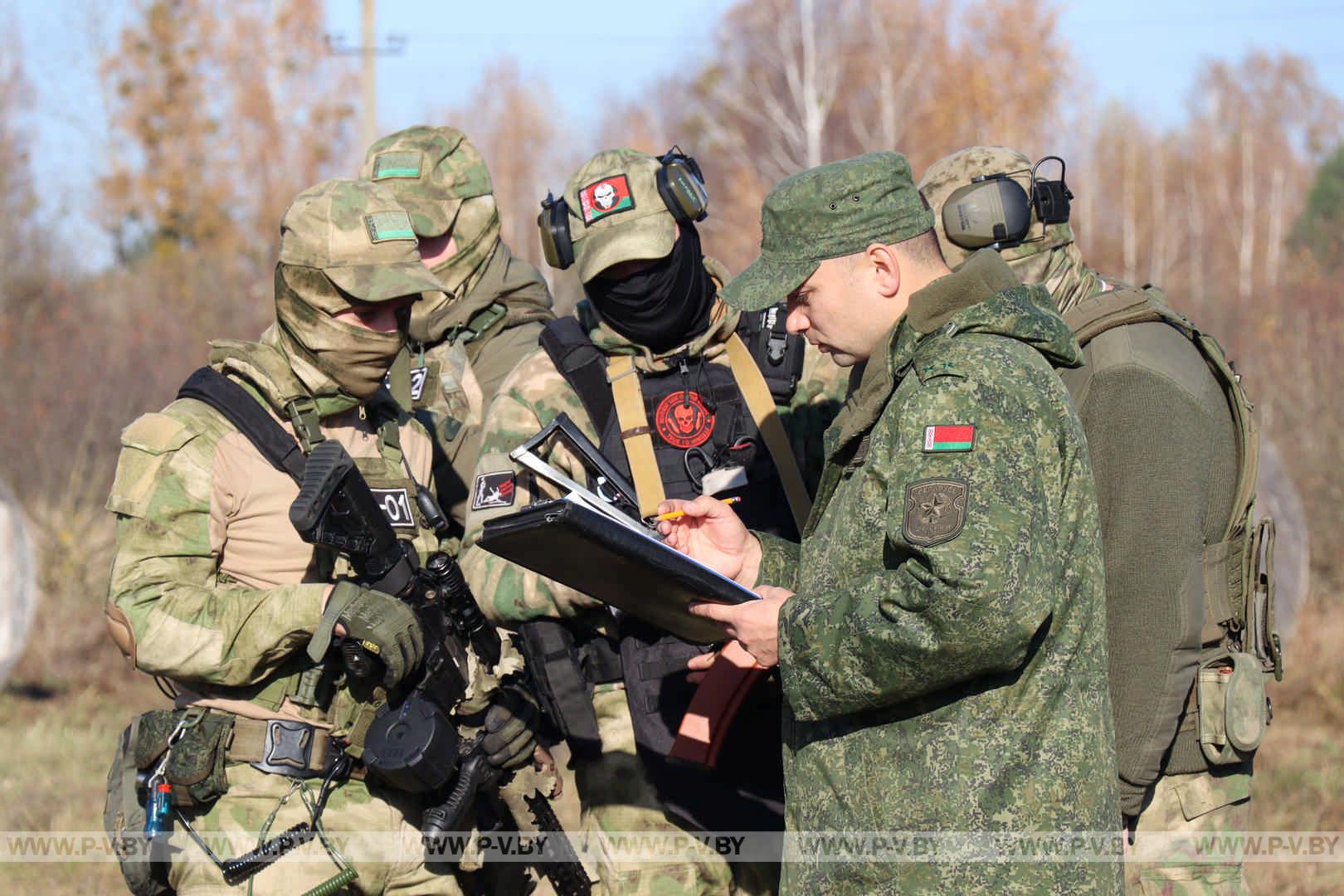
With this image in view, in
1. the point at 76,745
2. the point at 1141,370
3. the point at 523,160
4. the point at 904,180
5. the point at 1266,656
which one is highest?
the point at 523,160

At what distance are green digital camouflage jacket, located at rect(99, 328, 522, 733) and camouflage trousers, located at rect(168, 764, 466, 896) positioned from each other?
0.18 meters

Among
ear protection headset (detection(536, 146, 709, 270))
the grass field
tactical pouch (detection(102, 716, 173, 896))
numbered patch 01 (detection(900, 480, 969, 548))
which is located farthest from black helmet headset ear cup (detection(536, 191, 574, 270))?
the grass field

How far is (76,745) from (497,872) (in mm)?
5199

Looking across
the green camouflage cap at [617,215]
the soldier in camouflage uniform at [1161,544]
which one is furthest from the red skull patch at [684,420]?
the soldier in camouflage uniform at [1161,544]

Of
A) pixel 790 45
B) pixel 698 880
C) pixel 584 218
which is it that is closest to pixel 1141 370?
pixel 584 218

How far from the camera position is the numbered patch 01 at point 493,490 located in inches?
149

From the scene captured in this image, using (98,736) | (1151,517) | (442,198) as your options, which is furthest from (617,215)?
(98,736)

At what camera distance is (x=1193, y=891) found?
3.46m

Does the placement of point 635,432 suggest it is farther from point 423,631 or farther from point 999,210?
point 999,210

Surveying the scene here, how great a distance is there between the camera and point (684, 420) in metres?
3.96

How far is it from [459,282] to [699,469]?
1555mm

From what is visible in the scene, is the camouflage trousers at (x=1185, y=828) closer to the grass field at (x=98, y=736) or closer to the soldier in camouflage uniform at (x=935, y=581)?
the soldier in camouflage uniform at (x=935, y=581)

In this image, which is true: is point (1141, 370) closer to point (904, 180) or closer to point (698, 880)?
point (904, 180)

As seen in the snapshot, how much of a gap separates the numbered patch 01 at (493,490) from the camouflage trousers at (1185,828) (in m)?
1.84
